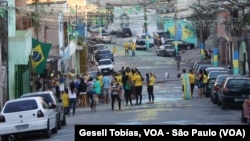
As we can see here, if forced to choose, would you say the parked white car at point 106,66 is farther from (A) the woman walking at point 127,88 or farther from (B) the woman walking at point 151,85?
(A) the woman walking at point 127,88

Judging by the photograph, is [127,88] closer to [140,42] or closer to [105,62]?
[105,62]

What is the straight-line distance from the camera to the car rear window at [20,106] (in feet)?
76.6

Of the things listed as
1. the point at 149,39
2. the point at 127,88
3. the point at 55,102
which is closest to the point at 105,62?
the point at 149,39

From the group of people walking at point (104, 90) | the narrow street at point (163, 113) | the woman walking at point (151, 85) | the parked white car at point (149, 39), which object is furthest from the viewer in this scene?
the parked white car at point (149, 39)

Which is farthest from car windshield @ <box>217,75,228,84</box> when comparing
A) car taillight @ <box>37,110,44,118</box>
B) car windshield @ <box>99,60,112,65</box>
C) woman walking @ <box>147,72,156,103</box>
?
car windshield @ <box>99,60,112,65</box>

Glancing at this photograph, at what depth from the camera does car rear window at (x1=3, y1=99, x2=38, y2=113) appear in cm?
2334

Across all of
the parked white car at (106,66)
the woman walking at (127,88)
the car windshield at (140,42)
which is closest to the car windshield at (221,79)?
the woman walking at (127,88)

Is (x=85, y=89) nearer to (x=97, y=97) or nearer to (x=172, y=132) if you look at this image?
(x=97, y=97)

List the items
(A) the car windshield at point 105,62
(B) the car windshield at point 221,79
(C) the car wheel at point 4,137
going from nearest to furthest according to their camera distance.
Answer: (C) the car wheel at point 4,137, (B) the car windshield at point 221,79, (A) the car windshield at point 105,62

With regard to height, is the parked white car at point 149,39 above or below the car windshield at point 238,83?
below

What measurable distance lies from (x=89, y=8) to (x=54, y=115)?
49.8 meters

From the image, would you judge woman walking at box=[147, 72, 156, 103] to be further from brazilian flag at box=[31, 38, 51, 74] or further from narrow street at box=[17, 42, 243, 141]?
brazilian flag at box=[31, 38, 51, 74]

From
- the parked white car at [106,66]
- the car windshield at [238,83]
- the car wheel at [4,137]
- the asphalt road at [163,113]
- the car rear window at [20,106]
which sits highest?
the car rear window at [20,106]
